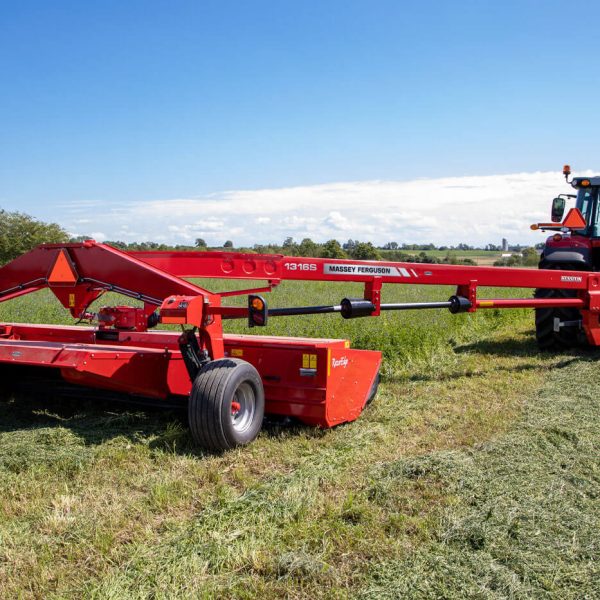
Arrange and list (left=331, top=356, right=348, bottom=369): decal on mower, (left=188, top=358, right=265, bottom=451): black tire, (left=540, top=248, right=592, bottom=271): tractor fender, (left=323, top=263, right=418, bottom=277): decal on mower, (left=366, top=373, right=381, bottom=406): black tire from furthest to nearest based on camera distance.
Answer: (left=540, top=248, right=592, bottom=271): tractor fender, (left=366, top=373, right=381, bottom=406): black tire, (left=323, top=263, right=418, bottom=277): decal on mower, (left=331, top=356, right=348, bottom=369): decal on mower, (left=188, top=358, right=265, bottom=451): black tire

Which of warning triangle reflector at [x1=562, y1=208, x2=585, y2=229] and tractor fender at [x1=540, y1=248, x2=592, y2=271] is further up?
warning triangle reflector at [x1=562, y1=208, x2=585, y2=229]

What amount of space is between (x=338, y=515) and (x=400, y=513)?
1.13 ft

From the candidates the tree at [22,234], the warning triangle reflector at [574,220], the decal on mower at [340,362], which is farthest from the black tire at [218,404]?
the tree at [22,234]

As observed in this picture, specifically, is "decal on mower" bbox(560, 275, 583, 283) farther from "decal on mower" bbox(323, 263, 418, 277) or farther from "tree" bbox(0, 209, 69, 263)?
"tree" bbox(0, 209, 69, 263)

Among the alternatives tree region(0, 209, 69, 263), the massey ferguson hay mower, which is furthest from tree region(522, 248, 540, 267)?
the massey ferguson hay mower

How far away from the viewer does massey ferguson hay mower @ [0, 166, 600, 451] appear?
14.9 feet

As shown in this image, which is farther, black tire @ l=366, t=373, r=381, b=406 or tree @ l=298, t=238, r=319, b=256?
tree @ l=298, t=238, r=319, b=256

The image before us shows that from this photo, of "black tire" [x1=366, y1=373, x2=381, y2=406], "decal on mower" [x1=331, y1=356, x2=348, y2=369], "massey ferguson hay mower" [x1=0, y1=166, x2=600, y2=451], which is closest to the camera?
"massey ferguson hay mower" [x1=0, y1=166, x2=600, y2=451]

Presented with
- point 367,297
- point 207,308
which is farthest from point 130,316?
point 367,297

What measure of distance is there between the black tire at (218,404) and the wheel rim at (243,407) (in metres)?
0.02

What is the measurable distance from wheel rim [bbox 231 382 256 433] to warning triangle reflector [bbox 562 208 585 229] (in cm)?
641

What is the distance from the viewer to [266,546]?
3172mm

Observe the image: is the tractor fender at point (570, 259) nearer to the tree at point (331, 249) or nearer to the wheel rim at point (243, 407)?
the wheel rim at point (243, 407)

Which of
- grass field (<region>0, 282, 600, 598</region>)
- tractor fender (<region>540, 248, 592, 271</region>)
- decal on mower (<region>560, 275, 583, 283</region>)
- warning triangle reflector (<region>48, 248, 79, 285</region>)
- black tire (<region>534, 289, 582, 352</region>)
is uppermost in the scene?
tractor fender (<region>540, 248, 592, 271</region>)
